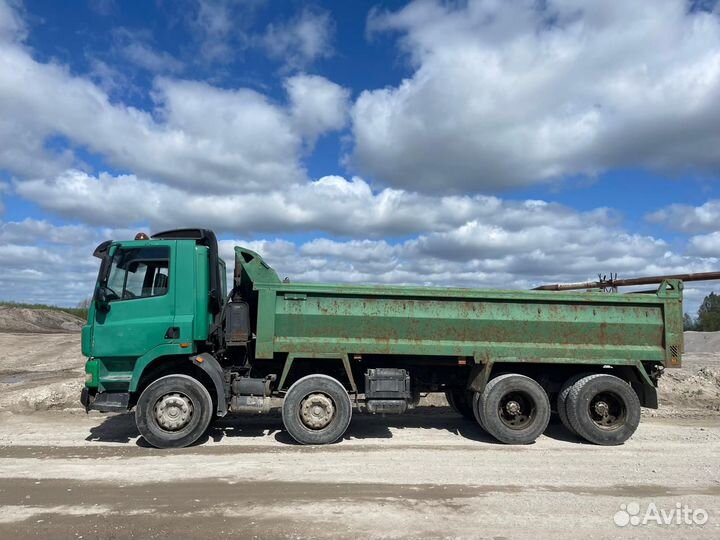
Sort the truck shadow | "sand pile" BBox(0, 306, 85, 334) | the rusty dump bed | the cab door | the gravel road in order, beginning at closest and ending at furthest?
1. the gravel road
2. the cab door
3. the rusty dump bed
4. the truck shadow
5. "sand pile" BBox(0, 306, 85, 334)

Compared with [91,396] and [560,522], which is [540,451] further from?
[91,396]

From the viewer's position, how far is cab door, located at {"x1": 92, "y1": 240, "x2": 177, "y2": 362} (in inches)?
289

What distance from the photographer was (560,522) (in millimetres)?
4699

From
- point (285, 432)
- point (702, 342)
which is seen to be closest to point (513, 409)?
point (285, 432)

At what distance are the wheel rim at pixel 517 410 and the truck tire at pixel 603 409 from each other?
1.88 ft

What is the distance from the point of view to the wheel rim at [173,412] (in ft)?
24.0

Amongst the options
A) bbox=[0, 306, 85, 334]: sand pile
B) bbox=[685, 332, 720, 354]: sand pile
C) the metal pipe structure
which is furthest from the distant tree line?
bbox=[0, 306, 85, 334]: sand pile

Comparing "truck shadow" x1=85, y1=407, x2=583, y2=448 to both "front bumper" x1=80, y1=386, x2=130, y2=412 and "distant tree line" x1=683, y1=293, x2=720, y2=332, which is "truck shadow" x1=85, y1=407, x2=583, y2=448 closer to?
"front bumper" x1=80, y1=386, x2=130, y2=412

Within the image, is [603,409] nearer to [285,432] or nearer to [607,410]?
[607,410]

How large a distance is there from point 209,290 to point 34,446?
3121mm

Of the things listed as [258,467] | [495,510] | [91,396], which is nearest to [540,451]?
[495,510]

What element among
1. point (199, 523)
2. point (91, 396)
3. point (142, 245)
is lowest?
point (199, 523)

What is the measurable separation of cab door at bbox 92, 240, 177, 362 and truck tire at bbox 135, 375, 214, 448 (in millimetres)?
560

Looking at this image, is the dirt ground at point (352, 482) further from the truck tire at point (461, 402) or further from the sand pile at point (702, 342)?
the sand pile at point (702, 342)
